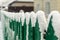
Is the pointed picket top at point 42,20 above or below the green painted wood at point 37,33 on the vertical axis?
above

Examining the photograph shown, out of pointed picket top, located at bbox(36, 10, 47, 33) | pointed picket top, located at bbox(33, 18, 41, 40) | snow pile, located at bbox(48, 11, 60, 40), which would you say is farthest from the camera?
pointed picket top, located at bbox(33, 18, 41, 40)

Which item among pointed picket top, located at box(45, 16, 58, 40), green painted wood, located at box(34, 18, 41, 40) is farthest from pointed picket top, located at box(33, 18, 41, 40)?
pointed picket top, located at box(45, 16, 58, 40)

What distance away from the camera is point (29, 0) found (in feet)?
25.4

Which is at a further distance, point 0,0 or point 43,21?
point 0,0

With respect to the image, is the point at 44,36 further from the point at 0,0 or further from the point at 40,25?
the point at 0,0

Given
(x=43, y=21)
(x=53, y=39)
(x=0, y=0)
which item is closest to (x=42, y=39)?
(x=43, y=21)

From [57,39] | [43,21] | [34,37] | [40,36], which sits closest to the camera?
[57,39]

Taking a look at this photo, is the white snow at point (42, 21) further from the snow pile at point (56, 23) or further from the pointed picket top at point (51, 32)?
the snow pile at point (56, 23)

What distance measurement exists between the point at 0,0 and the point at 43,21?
8.48m

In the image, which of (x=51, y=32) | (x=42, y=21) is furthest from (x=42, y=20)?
(x=51, y=32)

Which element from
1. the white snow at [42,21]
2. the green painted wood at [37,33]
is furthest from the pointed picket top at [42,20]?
the green painted wood at [37,33]

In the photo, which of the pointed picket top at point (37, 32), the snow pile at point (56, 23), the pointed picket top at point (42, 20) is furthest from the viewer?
the pointed picket top at point (37, 32)

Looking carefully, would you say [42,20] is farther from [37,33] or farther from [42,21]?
[37,33]

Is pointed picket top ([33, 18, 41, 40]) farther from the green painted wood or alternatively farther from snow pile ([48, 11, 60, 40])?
snow pile ([48, 11, 60, 40])
